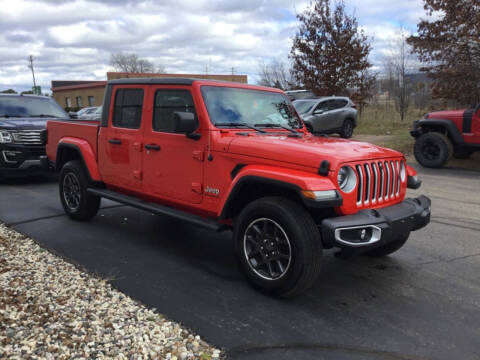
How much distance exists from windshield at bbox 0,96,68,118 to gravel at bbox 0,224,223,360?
6.63 m

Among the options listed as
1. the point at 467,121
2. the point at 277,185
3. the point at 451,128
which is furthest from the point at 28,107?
the point at 467,121

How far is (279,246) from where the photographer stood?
361 cm

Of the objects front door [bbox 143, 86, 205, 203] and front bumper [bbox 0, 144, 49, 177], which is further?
front bumper [bbox 0, 144, 49, 177]

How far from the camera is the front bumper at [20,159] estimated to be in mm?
8594

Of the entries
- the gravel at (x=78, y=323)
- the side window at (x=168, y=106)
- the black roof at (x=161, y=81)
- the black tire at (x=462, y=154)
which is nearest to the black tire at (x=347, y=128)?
the black tire at (x=462, y=154)

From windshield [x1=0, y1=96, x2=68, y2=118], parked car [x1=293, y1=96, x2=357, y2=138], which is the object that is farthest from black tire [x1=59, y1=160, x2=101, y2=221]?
parked car [x1=293, y1=96, x2=357, y2=138]

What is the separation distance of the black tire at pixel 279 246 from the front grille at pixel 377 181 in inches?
21.4

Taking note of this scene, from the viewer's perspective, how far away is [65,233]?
5539mm

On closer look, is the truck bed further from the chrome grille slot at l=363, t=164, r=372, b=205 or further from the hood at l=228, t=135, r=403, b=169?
the chrome grille slot at l=363, t=164, r=372, b=205

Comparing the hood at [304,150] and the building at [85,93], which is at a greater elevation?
the building at [85,93]

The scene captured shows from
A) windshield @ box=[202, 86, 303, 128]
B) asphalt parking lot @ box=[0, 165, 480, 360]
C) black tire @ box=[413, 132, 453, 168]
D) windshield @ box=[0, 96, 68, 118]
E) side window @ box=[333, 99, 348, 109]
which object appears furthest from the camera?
side window @ box=[333, 99, 348, 109]

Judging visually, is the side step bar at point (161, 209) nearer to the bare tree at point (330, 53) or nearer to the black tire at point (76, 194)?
the black tire at point (76, 194)

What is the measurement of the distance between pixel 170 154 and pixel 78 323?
77.8 inches

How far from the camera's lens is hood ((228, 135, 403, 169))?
3529 millimetres
